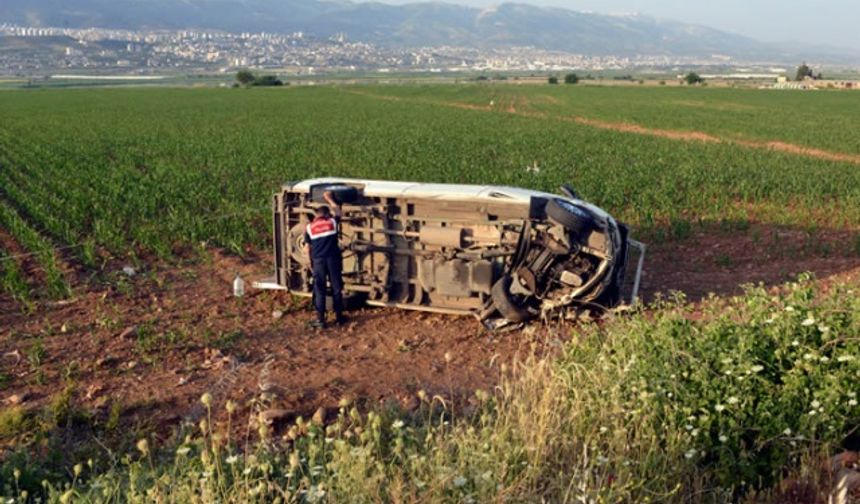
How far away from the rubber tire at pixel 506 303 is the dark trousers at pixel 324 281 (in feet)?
6.22

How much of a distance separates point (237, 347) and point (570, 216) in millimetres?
4061

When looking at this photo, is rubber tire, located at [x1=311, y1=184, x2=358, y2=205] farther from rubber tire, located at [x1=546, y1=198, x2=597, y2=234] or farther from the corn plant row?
the corn plant row

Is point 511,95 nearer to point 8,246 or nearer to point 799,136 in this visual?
point 799,136

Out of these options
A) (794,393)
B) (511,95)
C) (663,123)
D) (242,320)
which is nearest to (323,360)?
(242,320)

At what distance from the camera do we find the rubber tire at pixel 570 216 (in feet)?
30.0

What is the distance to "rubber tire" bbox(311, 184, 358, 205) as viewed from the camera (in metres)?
10.1

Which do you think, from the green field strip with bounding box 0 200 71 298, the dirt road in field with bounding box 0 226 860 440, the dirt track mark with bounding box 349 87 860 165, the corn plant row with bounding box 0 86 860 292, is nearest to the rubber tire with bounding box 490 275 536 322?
the dirt road in field with bounding box 0 226 860 440

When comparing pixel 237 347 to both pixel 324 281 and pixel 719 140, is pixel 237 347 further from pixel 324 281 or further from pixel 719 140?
pixel 719 140

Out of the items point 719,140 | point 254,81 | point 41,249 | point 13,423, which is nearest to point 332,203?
point 13,423

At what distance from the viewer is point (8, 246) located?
47.3ft

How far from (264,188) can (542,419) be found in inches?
637

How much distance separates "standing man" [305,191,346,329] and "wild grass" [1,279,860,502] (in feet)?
11.8

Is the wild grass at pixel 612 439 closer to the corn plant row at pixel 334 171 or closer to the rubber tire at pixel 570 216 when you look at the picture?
the rubber tire at pixel 570 216

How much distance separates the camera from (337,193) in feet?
33.2
